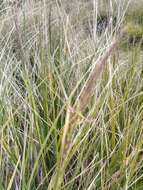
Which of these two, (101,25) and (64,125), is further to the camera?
(101,25)

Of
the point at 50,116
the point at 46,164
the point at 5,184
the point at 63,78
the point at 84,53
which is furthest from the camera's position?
the point at 84,53

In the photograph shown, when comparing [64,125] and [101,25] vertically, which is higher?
[64,125]

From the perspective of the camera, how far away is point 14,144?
3.47 ft

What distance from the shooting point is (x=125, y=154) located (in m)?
1.06

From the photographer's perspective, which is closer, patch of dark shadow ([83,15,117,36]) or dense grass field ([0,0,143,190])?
dense grass field ([0,0,143,190])

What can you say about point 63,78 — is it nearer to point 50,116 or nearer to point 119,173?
point 50,116

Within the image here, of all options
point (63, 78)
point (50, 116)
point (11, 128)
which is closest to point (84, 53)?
point (63, 78)

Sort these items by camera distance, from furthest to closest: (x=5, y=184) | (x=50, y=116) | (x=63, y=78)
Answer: (x=63, y=78), (x=50, y=116), (x=5, y=184)

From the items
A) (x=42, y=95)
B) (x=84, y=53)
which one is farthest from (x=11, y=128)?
(x=84, y=53)

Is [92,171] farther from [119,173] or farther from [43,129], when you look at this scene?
[43,129]

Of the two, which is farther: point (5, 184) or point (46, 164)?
point (46, 164)

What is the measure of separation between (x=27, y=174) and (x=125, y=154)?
0.22 m

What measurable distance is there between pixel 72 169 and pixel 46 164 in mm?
86

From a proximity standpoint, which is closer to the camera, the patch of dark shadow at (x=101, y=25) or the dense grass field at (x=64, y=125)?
the dense grass field at (x=64, y=125)
